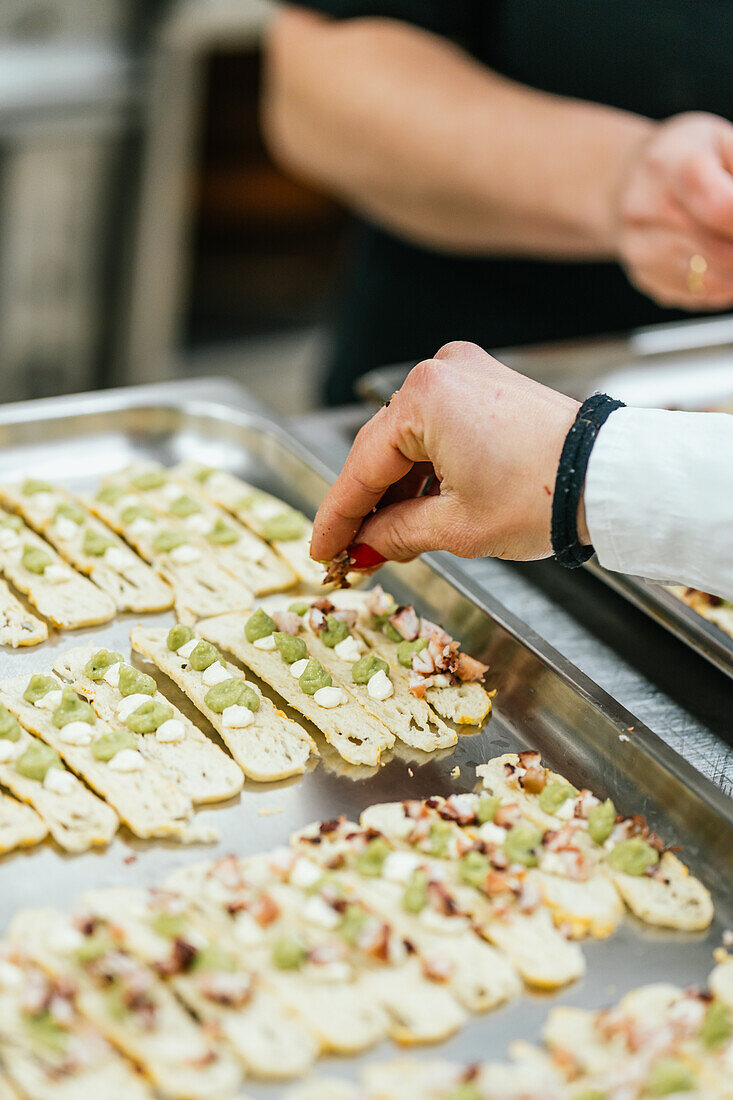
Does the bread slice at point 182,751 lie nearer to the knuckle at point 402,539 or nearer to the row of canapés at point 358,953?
the row of canapés at point 358,953

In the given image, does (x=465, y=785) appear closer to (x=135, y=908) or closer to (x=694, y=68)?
(x=135, y=908)

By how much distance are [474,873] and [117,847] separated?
0.40 metres

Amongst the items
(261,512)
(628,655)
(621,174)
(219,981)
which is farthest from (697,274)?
(219,981)

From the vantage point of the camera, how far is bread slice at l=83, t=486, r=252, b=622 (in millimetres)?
1783

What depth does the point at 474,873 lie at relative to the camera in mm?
1322

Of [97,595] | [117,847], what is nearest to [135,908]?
[117,847]

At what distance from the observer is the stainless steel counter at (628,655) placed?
159 centimetres

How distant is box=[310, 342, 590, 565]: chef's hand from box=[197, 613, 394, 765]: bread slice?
224mm

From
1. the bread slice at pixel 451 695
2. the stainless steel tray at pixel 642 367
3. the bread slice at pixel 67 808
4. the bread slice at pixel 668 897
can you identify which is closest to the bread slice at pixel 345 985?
the bread slice at pixel 67 808

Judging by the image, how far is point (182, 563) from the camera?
A: 185 centimetres

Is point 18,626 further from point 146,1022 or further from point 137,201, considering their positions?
point 137,201

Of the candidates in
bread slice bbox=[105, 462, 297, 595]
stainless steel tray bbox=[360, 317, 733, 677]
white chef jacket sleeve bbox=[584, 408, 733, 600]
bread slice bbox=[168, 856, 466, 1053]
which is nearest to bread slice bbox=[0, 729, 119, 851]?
bread slice bbox=[168, 856, 466, 1053]

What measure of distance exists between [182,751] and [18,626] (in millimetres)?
344

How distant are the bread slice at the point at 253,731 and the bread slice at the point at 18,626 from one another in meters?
0.13
